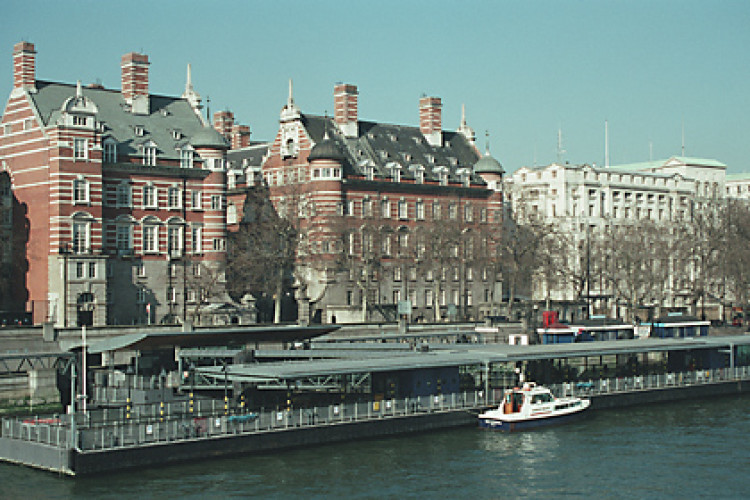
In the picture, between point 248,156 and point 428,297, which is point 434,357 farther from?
point 248,156

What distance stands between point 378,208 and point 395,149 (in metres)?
8.39

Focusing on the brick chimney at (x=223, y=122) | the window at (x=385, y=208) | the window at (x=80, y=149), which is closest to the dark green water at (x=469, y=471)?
the window at (x=80, y=149)

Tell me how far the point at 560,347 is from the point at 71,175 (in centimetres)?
3891

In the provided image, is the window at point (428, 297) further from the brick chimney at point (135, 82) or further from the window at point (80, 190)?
the window at point (80, 190)

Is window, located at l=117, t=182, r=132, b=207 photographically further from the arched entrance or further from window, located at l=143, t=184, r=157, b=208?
the arched entrance

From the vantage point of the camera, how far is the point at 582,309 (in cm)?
→ 11662

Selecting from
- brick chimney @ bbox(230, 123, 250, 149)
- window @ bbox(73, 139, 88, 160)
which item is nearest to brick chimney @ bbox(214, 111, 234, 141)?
brick chimney @ bbox(230, 123, 250, 149)

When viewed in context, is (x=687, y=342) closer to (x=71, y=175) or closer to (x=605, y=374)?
(x=605, y=374)

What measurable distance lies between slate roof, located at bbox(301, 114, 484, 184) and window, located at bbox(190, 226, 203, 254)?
613 inches

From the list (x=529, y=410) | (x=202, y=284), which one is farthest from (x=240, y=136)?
(x=529, y=410)

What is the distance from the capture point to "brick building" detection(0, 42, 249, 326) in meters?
84.3

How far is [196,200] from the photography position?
3701 inches

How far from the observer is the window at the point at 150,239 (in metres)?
90.2

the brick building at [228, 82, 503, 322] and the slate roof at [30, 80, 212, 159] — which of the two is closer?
the slate roof at [30, 80, 212, 159]
